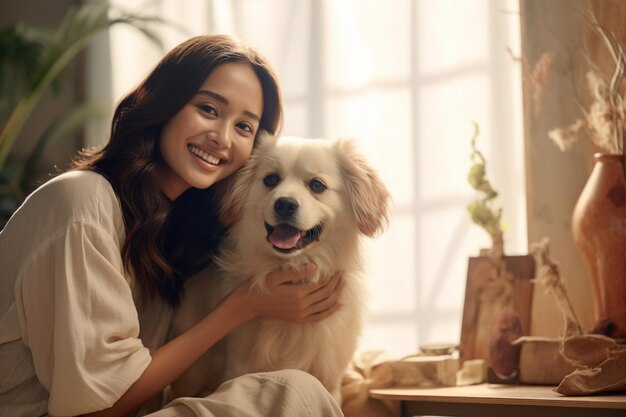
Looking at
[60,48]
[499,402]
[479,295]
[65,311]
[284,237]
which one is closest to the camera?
[65,311]

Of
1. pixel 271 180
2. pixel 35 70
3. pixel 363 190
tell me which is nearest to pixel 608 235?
pixel 363 190

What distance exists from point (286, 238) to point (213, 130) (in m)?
0.32

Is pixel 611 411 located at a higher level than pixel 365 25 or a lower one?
lower

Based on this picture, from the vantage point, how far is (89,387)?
1.55m

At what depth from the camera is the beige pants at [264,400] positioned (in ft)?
5.08

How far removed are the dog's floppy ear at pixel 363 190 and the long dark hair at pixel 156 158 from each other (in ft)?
0.82

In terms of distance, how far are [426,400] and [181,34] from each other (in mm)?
2434

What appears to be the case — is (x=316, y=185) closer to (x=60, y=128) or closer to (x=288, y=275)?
(x=288, y=275)

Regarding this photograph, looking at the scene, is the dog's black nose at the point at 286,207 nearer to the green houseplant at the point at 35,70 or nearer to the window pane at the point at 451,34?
the window pane at the point at 451,34

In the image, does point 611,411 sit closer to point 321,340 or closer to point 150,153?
point 321,340

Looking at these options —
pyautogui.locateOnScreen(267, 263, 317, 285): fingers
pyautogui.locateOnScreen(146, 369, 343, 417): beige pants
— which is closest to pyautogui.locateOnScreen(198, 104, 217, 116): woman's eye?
pyautogui.locateOnScreen(267, 263, 317, 285): fingers

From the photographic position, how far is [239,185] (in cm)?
203

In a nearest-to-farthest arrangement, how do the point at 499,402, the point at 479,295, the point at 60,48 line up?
the point at 499,402 < the point at 479,295 < the point at 60,48

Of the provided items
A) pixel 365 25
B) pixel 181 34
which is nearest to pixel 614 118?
pixel 365 25
